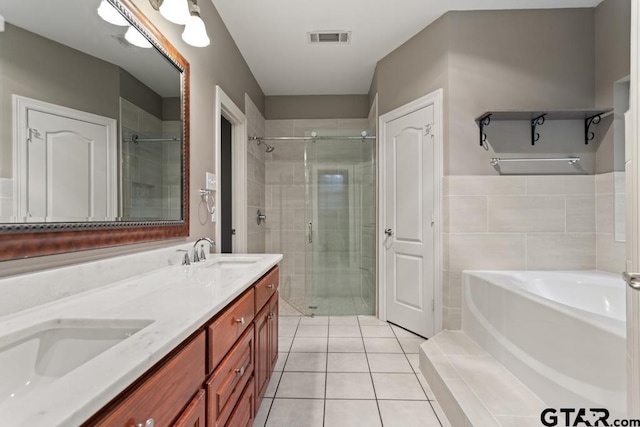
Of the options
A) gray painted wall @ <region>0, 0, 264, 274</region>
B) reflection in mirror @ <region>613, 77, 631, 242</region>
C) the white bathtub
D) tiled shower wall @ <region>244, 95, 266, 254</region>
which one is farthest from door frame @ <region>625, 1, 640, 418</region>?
tiled shower wall @ <region>244, 95, 266, 254</region>

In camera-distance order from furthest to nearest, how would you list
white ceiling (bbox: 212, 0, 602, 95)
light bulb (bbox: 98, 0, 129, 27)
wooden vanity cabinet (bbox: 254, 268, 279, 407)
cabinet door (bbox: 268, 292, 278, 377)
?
white ceiling (bbox: 212, 0, 602, 95), cabinet door (bbox: 268, 292, 278, 377), wooden vanity cabinet (bbox: 254, 268, 279, 407), light bulb (bbox: 98, 0, 129, 27)

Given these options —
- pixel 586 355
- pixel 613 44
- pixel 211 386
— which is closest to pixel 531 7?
pixel 613 44

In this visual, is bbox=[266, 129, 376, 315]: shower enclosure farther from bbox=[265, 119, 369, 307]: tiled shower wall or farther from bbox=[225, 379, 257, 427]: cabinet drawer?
bbox=[225, 379, 257, 427]: cabinet drawer

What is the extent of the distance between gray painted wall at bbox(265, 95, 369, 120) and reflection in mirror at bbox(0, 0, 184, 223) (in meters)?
2.39

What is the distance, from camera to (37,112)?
86 cm

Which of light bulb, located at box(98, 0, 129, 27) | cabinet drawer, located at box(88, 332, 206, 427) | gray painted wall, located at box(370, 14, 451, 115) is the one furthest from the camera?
gray painted wall, located at box(370, 14, 451, 115)

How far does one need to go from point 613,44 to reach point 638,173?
2.18 m

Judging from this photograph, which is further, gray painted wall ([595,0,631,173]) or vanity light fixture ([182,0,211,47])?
gray painted wall ([595,0,631,173])

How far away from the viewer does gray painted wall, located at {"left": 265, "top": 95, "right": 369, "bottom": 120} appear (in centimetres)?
377

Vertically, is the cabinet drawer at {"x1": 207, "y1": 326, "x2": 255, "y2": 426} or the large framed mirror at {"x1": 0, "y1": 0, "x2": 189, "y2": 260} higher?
the large framed mirror at {"x1": 0, "y1": 0, "x2": 189, "y2": 260}

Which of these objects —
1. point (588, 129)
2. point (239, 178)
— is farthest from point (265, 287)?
point (588, 129)

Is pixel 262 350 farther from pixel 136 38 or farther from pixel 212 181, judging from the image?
pixel 136 38

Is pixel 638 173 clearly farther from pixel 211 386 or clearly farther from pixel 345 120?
pixel 345 120

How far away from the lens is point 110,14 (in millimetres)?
1137
